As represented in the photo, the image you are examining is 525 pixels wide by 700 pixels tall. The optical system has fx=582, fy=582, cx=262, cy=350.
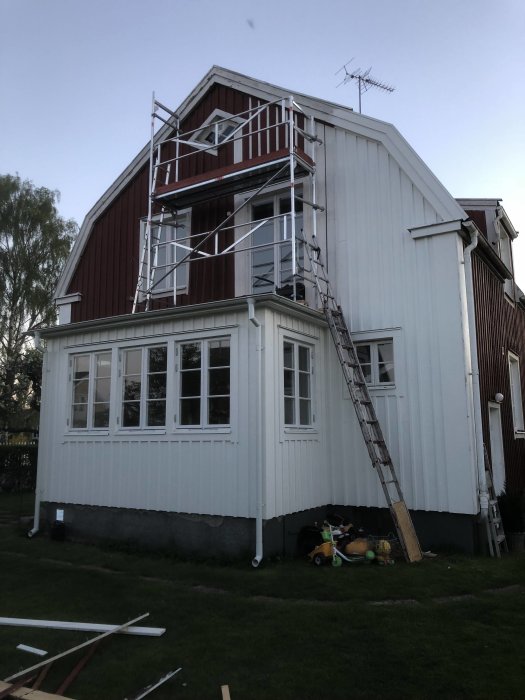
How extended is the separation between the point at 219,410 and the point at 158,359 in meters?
1.52

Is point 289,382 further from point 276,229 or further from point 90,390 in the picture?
point 90,390

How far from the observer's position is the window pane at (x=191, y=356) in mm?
8938

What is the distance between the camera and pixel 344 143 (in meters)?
10.3

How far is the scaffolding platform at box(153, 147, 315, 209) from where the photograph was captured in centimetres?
1012

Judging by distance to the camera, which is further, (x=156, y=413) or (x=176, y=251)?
(x=176, y=251)

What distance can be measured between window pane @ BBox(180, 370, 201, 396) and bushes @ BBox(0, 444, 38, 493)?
12.2 metres

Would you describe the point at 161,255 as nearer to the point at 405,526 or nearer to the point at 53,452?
the point at 53,452

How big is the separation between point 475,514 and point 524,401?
19.1ft

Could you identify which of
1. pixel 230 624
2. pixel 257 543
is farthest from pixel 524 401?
pixel 230 624

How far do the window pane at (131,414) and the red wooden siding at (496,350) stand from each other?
5583mm

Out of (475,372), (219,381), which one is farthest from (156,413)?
(475,372)

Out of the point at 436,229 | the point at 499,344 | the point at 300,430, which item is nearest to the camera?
the point at 300,430

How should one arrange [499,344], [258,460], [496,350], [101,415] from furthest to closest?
[499,344] → [496,350] → [101,415] → [258,460]

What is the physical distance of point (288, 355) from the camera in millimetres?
8906
